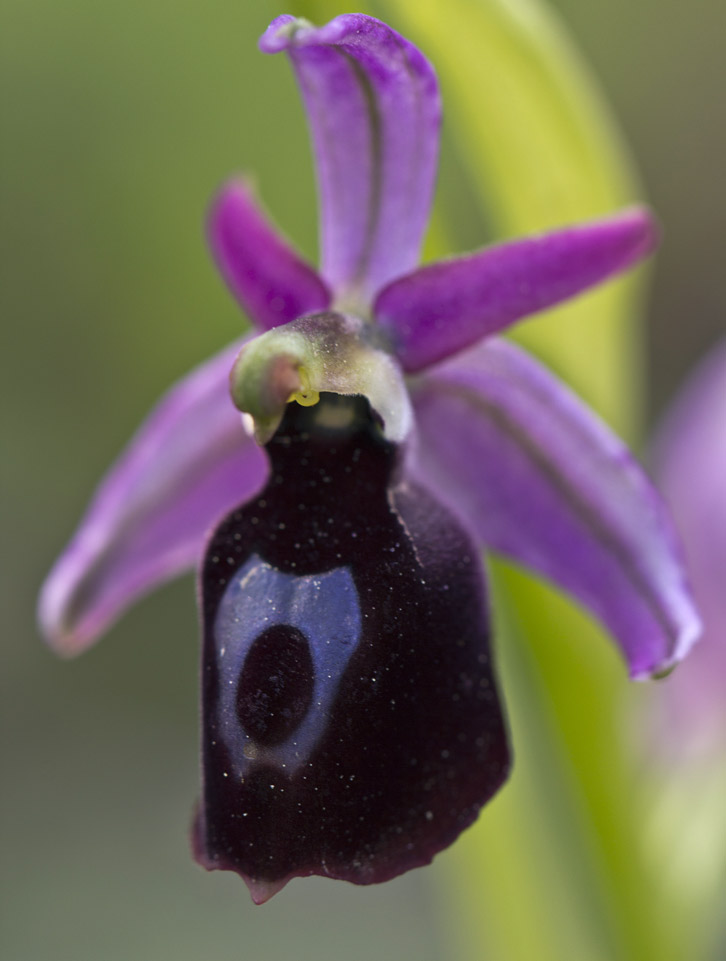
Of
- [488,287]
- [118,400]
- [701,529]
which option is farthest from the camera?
[118,400]

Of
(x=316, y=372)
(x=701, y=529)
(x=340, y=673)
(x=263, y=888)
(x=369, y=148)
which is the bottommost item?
(x=701, y=529)

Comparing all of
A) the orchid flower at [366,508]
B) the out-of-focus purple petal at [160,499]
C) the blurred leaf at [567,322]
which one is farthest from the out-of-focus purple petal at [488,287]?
the blurred leaf at [567,322]

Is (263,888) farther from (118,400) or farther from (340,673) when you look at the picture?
(118,400)

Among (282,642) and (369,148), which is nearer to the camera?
(282,642)

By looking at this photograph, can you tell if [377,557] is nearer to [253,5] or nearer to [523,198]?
[523,198]

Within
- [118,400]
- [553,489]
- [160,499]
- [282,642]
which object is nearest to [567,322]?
[553,489]

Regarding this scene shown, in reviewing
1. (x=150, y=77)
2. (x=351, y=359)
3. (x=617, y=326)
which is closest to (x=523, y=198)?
(x=617, y=326)

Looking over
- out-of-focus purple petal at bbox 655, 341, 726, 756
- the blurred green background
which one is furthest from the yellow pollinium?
the blurred green background
